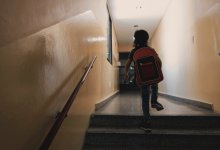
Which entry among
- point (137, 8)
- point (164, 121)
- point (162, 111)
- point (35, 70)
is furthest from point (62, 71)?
point (137, 8)

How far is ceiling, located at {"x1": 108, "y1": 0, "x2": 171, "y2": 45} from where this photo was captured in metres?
6.54

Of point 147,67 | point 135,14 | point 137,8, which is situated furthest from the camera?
point 135,14

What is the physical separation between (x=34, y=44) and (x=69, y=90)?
83 centimetres

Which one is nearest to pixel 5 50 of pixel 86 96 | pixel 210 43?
pixel 86 96

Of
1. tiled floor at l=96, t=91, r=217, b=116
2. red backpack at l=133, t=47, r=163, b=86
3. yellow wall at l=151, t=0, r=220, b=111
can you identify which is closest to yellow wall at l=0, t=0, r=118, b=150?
red backpack at l=133, t=47, r=163, b=86

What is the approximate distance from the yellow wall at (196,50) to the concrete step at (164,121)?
0.48m

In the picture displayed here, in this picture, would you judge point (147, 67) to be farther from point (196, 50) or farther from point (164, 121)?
point (196, 50)

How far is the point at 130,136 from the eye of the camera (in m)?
2.63

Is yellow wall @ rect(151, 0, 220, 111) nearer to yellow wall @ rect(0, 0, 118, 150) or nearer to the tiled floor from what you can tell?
the tiled floor

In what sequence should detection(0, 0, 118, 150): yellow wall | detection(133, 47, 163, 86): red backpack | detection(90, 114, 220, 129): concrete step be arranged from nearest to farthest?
detection(0, 0, 118, 150): yellow wall < detection(133, 47, 163, 86): red backpack < detection(90, 114, 220, 129): concrete step

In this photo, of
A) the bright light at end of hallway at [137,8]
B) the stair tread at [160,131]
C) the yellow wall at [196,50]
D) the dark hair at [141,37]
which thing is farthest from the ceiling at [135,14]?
the stair tread at [160,131]

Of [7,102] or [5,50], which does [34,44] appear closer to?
[5,50]

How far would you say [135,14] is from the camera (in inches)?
301

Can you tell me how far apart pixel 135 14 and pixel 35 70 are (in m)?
6.80
